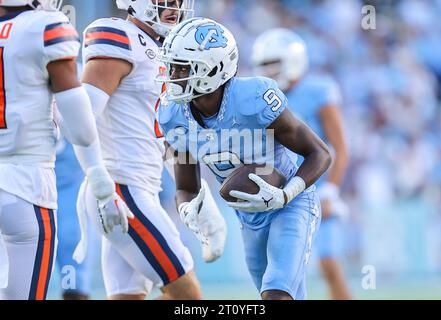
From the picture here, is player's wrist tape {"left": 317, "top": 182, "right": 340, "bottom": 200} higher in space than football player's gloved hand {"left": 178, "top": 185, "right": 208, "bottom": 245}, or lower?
lower

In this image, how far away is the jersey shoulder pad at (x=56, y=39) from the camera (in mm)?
3734

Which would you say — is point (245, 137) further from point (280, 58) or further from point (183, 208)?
point (280, 58)

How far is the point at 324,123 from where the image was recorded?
6543mm

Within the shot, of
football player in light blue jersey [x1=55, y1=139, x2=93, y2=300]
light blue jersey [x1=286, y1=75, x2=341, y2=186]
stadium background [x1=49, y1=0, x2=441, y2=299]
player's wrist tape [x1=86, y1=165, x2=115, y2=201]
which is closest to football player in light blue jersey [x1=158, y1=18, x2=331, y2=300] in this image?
player's wrist tape [x1=86, y1=165, x2=115, y2=201]

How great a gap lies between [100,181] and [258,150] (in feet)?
2.07

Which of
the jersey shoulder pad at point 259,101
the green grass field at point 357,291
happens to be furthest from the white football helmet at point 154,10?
the green grass field at point 357,291

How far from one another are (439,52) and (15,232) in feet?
25.5

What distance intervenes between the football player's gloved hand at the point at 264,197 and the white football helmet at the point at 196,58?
16.3 inches

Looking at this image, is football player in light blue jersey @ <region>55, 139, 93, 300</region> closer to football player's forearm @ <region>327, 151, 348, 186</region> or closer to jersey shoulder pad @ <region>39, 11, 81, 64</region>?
football player's forearm @ <region>327, 151, 348, 186</region>

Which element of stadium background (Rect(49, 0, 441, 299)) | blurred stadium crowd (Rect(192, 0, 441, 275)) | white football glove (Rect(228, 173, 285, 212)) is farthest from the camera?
blurred stadium crowd (Rect(192, 0, 441, 275))

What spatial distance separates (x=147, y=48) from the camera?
15.0ft

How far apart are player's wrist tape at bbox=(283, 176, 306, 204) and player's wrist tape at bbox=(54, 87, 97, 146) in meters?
0.76

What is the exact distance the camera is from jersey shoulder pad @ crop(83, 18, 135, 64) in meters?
4.45
